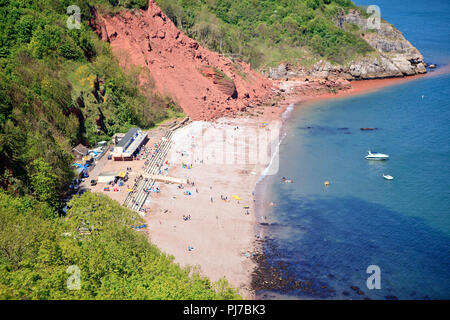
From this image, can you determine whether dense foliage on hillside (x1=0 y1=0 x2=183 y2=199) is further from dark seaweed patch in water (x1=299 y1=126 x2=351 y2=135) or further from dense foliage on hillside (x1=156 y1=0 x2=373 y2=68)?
dense foliage on hillside (x1=156 y1=0 x2=373 y2=68)

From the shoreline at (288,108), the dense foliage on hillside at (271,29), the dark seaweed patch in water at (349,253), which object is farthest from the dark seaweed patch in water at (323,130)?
the dense foliage on hillside at (271,29)

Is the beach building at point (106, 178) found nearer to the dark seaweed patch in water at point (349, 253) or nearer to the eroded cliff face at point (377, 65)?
the dark seaweed patch in water at point (349, 253)

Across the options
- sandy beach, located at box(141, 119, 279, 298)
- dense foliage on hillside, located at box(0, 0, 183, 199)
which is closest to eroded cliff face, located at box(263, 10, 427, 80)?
sandy beach, located at box(141, 119, 279, 298)

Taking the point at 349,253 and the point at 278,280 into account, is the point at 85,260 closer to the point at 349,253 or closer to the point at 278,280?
the point at 278,280

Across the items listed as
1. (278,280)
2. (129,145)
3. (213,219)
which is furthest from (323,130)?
(278,280)

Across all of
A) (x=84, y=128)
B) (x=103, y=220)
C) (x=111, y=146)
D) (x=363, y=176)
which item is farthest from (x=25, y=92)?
(x=363, y=176)
